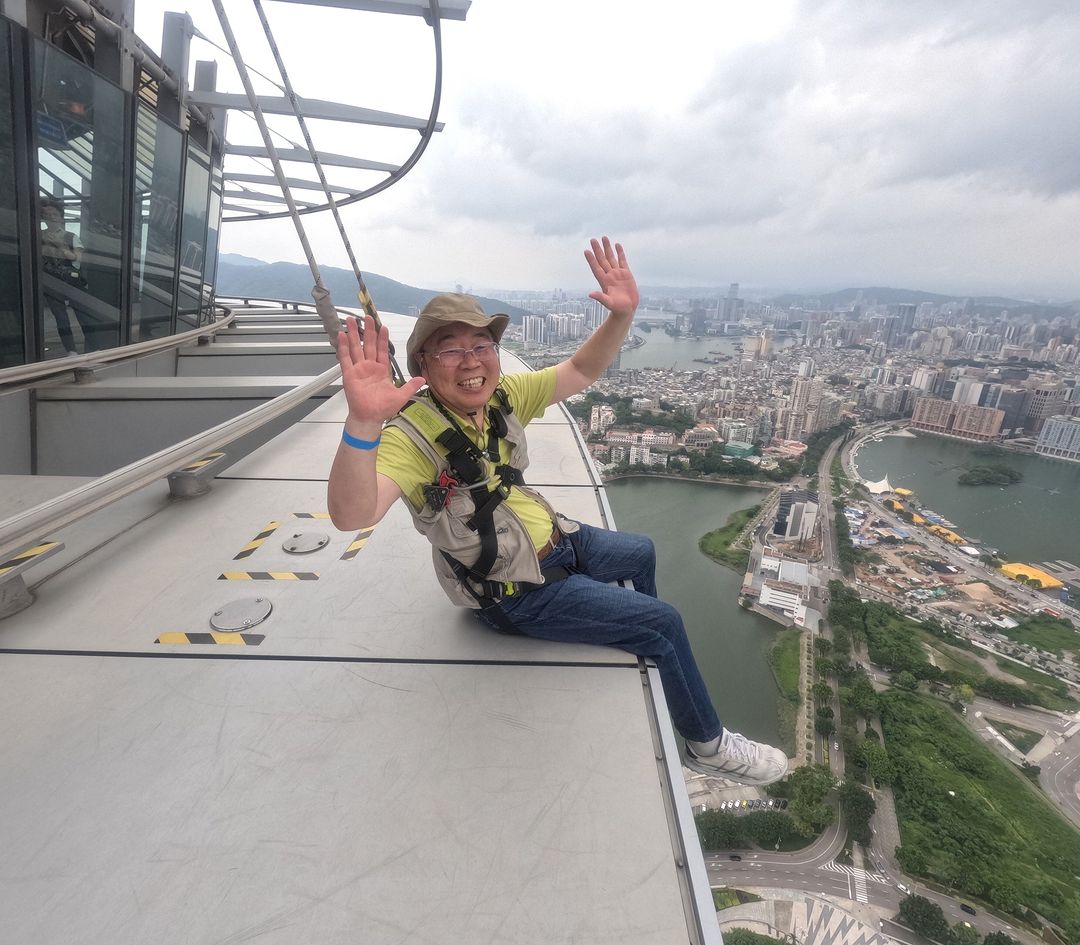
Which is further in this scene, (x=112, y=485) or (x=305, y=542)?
(x=305, y=542)

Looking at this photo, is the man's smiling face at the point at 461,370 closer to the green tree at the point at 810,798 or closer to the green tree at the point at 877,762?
the green tree at the point at 810,798

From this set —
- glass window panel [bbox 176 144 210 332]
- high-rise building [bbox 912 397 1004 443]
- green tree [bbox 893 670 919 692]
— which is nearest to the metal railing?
glass window panel [bbox 176 144 210 332]

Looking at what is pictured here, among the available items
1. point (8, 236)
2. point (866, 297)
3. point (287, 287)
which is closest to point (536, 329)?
point (287, 287)

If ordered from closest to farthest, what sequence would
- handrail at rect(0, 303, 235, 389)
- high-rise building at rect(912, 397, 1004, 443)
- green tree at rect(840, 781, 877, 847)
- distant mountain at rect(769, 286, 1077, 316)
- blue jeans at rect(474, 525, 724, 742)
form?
blue jeans at rect(474, 525, 724, 742) < handrail at rect(0, 303, 235, 389) < green tree at rect(840, 781, 877, 847) < high-rise building at rect(912, 397, 1004, 443) < distant mountain at rect(769, 286, 1077, 316)

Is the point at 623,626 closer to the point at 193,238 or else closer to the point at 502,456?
the point at 502,456

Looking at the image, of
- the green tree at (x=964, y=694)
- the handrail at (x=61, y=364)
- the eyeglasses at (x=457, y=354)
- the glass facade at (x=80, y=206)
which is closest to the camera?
the eyeglasses at (x=457, y=354)

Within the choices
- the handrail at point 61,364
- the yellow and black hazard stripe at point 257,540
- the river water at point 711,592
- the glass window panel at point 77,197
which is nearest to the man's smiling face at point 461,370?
the yellow and black hazard stripe at point 257,540

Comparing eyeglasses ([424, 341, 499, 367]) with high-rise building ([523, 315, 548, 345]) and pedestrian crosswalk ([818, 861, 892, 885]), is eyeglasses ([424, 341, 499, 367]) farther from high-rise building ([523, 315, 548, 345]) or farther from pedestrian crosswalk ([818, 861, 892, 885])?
high-rise building ([523, 315, 548, 345])
